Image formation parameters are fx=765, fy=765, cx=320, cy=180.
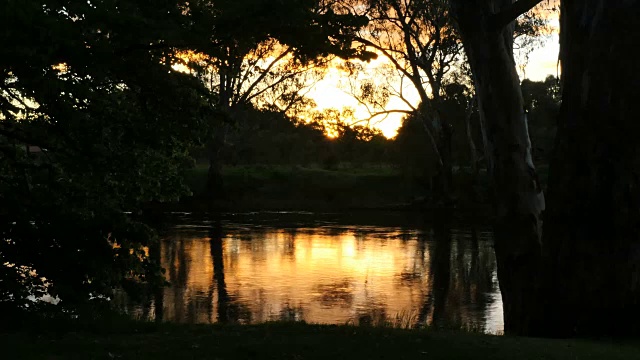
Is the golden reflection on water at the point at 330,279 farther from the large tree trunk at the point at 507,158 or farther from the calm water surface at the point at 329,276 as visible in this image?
the large tree trunk at the point at 507,158

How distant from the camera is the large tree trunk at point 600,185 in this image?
28.2 ft

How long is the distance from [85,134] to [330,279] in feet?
32.4

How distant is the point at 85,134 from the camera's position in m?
9.70

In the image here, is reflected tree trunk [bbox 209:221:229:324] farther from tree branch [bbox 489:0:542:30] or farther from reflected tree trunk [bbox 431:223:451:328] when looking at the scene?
tree branch [bbox 489:0:542:30]

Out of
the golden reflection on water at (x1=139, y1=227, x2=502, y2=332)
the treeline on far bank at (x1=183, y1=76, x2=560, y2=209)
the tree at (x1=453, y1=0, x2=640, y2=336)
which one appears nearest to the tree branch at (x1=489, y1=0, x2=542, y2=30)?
the tree at (x1=453, y1=0, x2=640, y2=336)

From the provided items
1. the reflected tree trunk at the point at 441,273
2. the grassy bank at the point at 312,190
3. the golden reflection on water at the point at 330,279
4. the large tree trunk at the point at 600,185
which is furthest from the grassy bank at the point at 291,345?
the grassy bank at the point at 312,190

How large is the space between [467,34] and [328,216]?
2953 centimetres

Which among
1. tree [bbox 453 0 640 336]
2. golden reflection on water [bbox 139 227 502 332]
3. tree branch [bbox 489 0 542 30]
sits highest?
tree branch [bbox 489 0 542 30]

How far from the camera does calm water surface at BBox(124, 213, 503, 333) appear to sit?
45.4ft

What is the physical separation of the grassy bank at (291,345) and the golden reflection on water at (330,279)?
3504mm

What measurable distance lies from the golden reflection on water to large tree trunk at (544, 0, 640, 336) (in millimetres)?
3404

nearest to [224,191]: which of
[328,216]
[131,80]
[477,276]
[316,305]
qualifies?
[328,216]

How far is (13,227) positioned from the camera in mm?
9578

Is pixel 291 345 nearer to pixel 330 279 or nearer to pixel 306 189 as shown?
pixel 330 279
